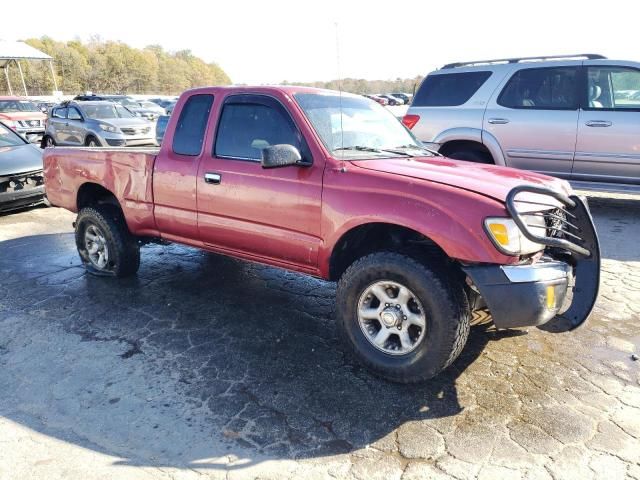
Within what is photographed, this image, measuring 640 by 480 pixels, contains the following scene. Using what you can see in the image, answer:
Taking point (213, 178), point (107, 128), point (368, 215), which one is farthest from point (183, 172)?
point (107, 128)

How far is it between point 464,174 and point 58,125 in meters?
15.2

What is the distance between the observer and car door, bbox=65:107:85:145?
1463 centimetres

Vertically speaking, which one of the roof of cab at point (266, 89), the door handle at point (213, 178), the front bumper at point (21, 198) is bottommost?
the front bumper at point (21, 198)

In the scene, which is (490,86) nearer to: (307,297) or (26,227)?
(307,297)

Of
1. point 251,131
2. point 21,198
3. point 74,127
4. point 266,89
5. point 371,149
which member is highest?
point 266,89

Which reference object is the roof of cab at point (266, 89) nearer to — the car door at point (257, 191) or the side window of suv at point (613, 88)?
the car door at point (257, 191)

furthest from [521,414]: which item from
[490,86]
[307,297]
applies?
[490,86]

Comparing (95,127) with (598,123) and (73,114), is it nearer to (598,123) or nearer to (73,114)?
(73,114)

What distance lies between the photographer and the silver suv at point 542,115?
22.0ft

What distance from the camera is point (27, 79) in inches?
2616

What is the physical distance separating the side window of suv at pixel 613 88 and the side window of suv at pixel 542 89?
0.21 meters

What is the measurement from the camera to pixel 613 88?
22.2 feet

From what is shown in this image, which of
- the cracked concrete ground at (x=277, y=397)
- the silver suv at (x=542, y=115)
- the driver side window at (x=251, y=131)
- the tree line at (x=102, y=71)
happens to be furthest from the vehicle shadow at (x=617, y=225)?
the tree line at (x=102, y=71)

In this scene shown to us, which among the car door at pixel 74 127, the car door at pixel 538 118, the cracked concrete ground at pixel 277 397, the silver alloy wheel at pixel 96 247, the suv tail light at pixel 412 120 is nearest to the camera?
the cracked concrete ground at pixel 277 397
